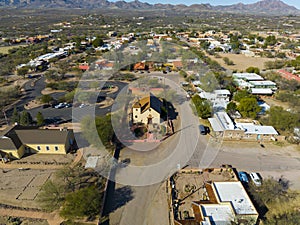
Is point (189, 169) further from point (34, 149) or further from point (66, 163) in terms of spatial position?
point (34, 149)

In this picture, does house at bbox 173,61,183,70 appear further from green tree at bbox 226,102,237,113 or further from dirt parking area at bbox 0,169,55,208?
dirt parking area at bbox 0,169,55,208

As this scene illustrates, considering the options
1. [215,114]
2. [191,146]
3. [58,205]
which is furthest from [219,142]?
[58,205]

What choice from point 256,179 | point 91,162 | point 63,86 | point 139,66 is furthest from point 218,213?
point 139,66

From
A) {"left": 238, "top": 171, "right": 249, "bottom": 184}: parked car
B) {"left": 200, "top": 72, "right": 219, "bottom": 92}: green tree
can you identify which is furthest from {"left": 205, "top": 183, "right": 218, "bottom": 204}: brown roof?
{"left": 200, "top": 72, "right": 219, "bottom": 92}: green tree

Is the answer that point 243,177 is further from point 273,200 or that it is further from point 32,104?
point 32,104

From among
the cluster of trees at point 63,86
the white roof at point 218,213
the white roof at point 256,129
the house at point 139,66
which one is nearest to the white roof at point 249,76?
the white roof at point 256,129

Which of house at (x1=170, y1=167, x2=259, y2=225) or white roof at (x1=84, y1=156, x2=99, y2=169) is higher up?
house at (x1=170, y1=167, x2=259, y2=225)

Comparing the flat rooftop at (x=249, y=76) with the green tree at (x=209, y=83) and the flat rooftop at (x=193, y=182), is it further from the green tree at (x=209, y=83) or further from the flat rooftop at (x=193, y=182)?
the flat rooftop at (x=193, y=182)
